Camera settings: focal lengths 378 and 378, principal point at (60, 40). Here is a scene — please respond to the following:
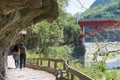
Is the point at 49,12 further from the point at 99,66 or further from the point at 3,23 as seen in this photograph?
the point at 99,66

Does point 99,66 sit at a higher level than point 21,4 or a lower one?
lower

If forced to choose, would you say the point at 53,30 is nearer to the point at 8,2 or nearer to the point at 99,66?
the point at 99,66

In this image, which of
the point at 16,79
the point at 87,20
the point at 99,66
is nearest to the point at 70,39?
the point at 87,20

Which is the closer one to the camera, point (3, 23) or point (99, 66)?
point (3, 23)

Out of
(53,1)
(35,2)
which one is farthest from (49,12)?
(35,2)

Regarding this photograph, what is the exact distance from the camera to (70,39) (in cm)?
6384

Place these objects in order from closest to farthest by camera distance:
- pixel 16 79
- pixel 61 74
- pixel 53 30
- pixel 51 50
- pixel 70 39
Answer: pixel 61 74 → pixel 16 79 → pixel 51 50 → pixel 53 30 → pixel 70 39

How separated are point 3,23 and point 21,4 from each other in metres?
3.56

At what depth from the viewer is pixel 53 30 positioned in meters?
49.1

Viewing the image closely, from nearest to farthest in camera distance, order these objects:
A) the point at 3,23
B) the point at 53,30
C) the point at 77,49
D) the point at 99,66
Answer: the point at 3,23
the point at 99,66
the point at 53,30
the point at 77,49

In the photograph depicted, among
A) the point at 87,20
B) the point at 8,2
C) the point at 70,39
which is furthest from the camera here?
the point at 70,39

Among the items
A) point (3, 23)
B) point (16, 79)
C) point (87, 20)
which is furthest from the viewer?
point (87, 20)

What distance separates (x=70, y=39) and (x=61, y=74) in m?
48.9

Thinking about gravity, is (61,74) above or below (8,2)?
below
